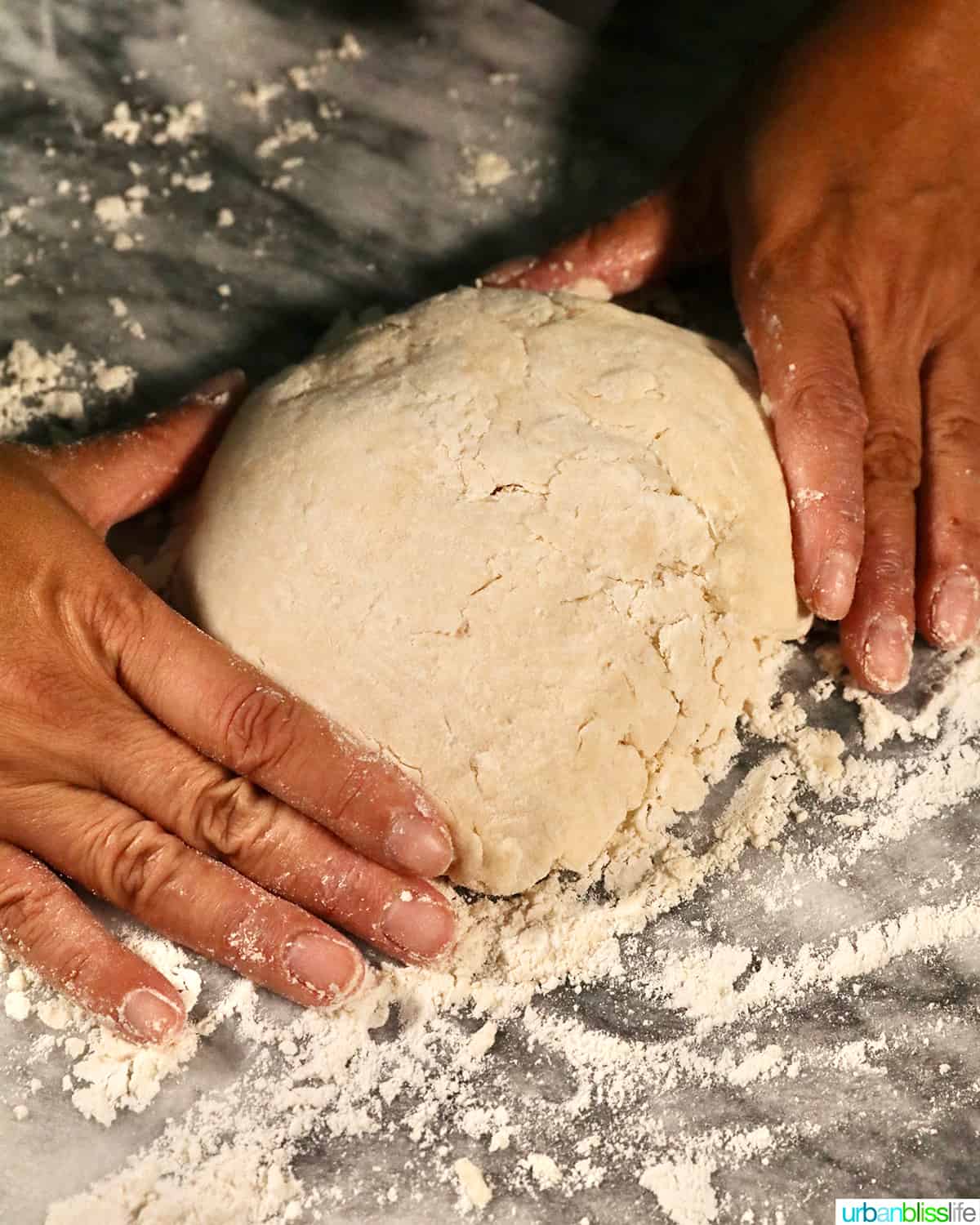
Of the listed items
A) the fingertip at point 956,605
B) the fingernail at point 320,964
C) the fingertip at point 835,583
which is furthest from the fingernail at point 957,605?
the fingernail at point 320,964

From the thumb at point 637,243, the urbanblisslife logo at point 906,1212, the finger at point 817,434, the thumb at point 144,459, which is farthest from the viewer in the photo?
the thumb at point 637,243

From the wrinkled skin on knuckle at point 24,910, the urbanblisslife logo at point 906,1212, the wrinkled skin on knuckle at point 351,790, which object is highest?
the wrinkled skin on knuckle at point 351,790

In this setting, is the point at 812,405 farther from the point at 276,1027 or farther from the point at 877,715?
the point at 276,1027

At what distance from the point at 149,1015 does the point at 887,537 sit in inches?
45.2

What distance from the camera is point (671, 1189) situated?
4.23 feet

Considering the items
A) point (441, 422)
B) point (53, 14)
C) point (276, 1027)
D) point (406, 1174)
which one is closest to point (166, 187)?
point (53, 14)

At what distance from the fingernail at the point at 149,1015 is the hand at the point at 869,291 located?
99 centimetres

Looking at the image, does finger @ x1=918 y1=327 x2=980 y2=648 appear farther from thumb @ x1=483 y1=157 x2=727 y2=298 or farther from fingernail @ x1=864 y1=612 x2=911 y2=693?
thumb @ x1=483 y1=157 x2=727 y2=298

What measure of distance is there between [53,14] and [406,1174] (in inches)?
89.7

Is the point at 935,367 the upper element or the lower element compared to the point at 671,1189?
upper

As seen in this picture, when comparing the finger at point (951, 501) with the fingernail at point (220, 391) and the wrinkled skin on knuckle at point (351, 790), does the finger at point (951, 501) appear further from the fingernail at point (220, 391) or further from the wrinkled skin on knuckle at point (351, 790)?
the fingernail at point (220, 391)

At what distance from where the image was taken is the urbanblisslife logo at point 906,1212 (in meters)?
1.27

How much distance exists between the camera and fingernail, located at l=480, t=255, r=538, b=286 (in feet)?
6.14

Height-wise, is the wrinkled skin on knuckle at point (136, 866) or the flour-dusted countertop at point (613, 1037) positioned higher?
the wrinkled skin on knuckle at point (136, 866)
